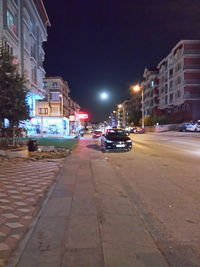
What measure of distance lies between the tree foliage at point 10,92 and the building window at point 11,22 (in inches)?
430

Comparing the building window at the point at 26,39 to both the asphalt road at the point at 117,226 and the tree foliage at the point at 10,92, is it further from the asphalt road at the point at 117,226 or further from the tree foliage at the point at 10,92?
the asphalt road at the point at 117,226

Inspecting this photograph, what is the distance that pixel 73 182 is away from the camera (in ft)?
32.5

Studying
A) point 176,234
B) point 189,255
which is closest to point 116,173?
point 176,234

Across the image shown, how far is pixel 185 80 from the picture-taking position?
65.4m

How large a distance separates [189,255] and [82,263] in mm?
1540

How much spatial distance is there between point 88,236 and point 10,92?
13.1 metres

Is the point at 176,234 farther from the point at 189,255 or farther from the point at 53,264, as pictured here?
the point at 53,264

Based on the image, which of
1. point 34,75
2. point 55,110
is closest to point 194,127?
point 34,75

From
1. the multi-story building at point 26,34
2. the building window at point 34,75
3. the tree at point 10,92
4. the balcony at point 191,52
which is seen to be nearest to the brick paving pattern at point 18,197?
the tree at point 10,92

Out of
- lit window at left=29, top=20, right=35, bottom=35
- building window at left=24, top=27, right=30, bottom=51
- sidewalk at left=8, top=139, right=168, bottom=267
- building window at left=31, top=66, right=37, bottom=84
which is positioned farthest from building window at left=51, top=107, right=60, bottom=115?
sidewalk at left=8, top=139, right=168, bottom=267

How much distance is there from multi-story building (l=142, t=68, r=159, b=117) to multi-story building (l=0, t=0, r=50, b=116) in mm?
54609

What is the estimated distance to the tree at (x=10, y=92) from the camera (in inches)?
649

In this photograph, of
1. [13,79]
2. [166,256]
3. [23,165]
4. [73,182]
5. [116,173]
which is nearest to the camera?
[166,256]

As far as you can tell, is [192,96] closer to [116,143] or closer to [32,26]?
[32,26]
